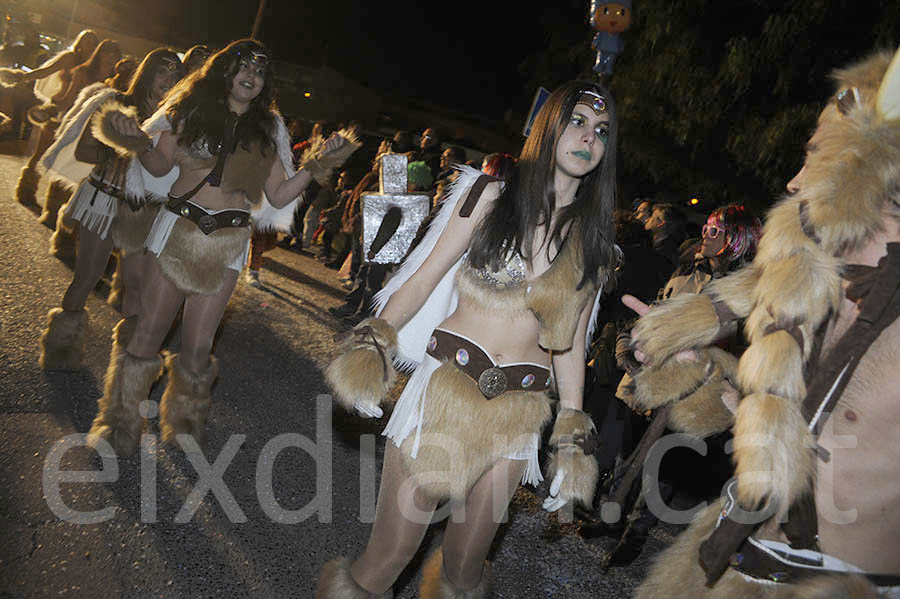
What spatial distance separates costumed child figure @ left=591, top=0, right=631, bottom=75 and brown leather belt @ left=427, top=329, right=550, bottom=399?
5336 millimetres

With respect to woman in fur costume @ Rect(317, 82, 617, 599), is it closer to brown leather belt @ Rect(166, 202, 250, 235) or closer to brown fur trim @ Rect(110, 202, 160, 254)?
brown leather belt @ Rect(166, 202, 250, 235)

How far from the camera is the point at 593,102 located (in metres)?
2.52

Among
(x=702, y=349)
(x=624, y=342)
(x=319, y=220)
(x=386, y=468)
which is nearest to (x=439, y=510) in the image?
(x=386, y=468)

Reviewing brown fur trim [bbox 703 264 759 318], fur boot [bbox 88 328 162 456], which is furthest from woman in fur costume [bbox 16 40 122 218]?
brown fur trim [bbox 703 264 759 318]

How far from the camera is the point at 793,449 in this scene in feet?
5.53

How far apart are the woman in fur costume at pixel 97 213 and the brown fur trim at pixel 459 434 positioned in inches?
112

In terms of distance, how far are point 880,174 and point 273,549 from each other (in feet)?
10.1

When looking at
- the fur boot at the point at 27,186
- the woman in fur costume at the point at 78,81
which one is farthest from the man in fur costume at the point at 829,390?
the fur boot at the point at 27,186

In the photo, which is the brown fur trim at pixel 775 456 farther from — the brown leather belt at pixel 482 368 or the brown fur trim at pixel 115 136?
the brown fur trim at pixel 115 136

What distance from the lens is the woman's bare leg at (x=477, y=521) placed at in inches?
93.9

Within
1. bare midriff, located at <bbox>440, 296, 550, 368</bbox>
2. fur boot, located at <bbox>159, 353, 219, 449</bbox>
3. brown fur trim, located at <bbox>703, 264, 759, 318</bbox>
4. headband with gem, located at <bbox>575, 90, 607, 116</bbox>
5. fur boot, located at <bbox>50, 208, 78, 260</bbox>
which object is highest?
headband with gem, located at <bbox>575, 90, 607, 116</bbox>

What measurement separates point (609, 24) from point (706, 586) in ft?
20.4

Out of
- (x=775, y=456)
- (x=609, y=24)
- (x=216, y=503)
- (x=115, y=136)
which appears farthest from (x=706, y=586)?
(x=609, y=24)

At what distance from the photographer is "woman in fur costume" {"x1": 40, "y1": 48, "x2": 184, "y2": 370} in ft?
14.5
